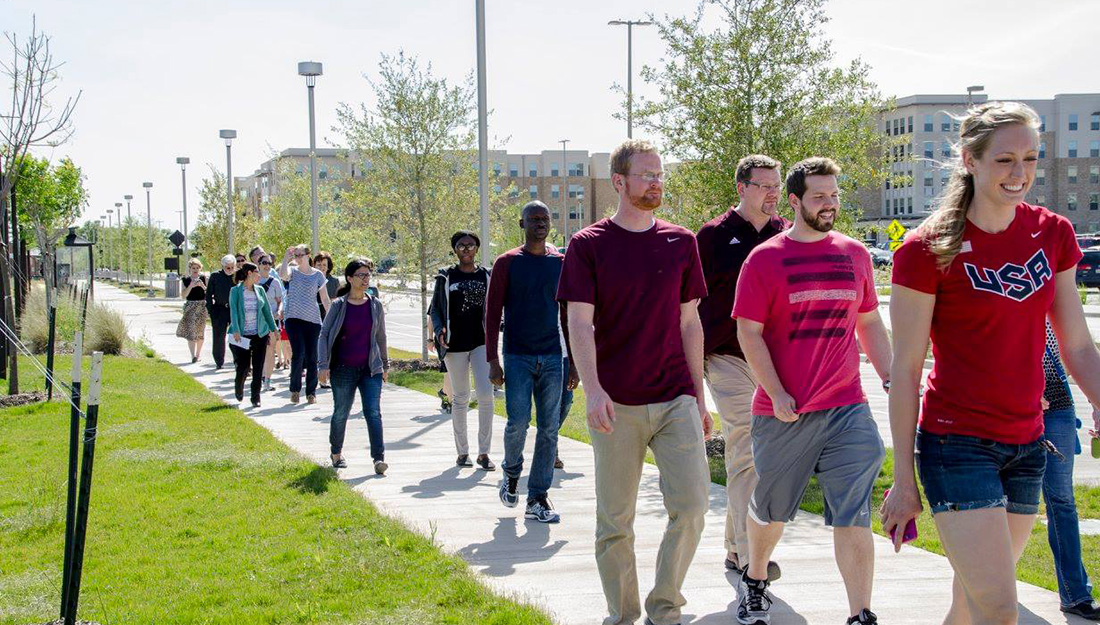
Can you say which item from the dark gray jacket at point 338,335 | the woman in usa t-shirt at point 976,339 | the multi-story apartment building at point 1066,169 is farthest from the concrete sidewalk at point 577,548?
the multi-story apartment building at point 1066,169

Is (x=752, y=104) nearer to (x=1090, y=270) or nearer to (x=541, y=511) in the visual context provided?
(x=541, y=511)

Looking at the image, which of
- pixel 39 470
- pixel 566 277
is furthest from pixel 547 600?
pixel 39 470

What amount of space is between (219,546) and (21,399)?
365 inches

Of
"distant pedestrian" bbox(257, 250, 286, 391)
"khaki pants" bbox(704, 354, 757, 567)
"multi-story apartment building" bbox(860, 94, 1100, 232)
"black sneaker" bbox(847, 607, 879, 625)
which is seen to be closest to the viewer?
"black sneaker" bbox(847, 607, 879, 625)

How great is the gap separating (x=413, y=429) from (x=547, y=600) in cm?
663

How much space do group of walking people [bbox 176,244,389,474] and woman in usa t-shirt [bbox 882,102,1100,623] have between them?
6.26 meters

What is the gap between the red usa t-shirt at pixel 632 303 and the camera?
4715mm

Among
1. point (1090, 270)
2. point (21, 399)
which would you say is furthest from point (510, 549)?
point (1090, 270)

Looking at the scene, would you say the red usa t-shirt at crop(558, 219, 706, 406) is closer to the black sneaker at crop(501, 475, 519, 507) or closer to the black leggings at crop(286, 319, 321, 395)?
the black sneaker at crop(501, 475, 519, 507)

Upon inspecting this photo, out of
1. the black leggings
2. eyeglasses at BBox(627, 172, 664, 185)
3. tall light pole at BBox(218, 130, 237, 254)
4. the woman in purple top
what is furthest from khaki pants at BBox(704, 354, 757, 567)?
tall light pole at BBox(218, 130, 237, 254)

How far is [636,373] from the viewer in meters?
4.71

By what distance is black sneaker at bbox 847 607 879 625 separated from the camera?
441cm

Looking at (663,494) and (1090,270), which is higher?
(663,494)

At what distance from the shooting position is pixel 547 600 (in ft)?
17.8
